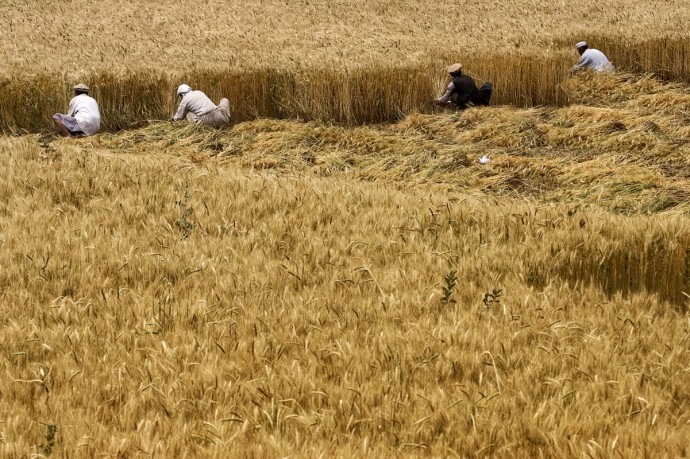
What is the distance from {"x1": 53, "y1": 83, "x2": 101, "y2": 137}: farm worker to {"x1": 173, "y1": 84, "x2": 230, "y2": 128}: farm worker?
3.88 ft

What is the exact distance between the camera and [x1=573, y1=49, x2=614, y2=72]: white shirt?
1365 cm

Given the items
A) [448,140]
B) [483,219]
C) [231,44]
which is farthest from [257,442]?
[231,44]

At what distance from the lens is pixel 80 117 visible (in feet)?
37.1

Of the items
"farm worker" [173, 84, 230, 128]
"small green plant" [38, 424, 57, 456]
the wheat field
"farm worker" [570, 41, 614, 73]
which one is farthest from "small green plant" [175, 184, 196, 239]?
"farm worker" [570, 41, 614, 73]

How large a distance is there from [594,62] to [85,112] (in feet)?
28.1

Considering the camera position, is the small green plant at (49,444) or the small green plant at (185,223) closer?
the small green plant at (49,444)

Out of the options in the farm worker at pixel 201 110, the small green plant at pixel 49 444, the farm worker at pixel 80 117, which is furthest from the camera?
the farm worker at pixel 201 110

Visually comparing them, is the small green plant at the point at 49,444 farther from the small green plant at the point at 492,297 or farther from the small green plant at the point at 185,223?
the small green plant at the point at 185,223

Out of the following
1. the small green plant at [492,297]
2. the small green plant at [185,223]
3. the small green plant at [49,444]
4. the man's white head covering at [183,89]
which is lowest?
the small green plant at [492,297]

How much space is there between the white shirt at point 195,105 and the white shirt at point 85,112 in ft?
3.81

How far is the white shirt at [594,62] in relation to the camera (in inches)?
537

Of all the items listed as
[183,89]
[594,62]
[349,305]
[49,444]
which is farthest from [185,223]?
[594,62]

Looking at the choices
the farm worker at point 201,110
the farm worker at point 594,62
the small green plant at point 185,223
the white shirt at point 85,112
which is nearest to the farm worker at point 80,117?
the white shirt at point 85,112

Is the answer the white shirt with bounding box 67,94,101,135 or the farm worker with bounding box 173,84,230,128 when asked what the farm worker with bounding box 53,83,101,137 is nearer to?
the white shirt with bounding box 67,94,101,135
